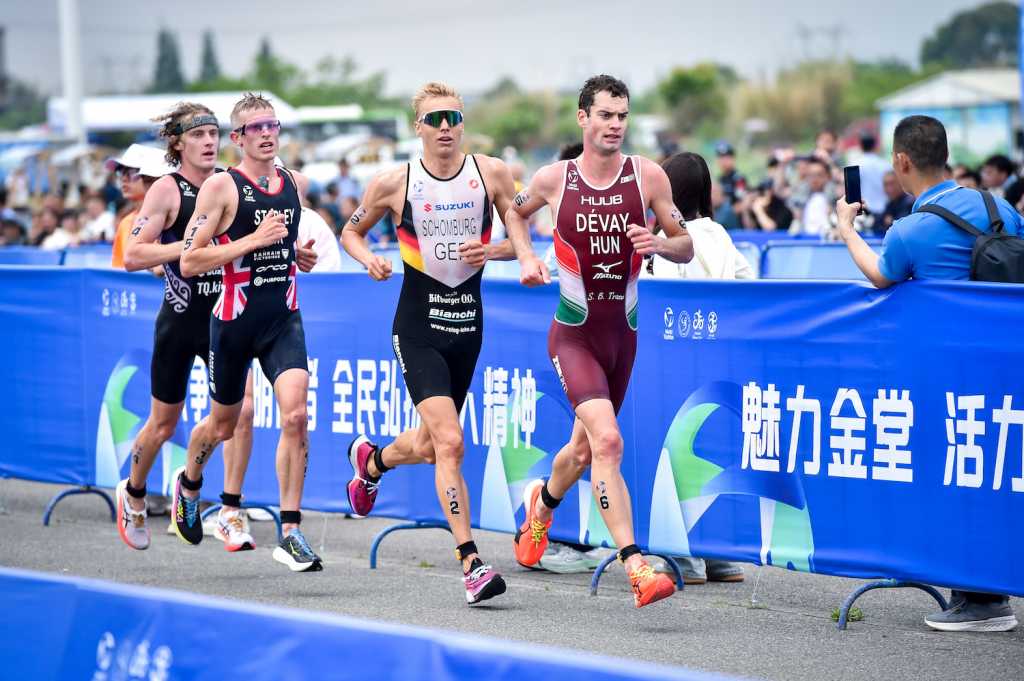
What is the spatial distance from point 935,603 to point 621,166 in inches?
105

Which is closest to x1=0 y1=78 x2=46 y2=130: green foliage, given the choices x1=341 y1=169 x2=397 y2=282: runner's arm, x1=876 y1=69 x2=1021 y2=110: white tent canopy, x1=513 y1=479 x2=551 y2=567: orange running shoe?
x1=876 y1=69 x2=1021 y2=110: white tent canopy

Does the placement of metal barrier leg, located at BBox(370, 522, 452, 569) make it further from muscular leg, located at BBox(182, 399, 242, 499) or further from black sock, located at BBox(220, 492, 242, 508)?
muscular leg, located at BBox(182, 399, 242, 499)

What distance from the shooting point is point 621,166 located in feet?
23.4

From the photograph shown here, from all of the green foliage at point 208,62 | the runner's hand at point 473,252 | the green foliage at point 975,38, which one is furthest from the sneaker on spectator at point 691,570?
the green foliage at point 208,62

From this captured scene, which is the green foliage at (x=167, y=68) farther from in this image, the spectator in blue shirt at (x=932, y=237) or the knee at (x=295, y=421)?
the spectator in blue shirt at (x=932, y=237)

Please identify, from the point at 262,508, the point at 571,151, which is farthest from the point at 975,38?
the point at 262,508

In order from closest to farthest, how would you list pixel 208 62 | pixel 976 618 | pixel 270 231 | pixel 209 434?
pixel 976 618
pixel 270 231
pixel 209 434
pixel 208 62

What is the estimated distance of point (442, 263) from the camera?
294 inches

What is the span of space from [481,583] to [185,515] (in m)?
2.06

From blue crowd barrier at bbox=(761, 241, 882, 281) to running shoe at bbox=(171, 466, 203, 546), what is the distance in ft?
17.7

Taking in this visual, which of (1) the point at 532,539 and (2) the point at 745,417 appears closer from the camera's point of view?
(2) the point at 745,417

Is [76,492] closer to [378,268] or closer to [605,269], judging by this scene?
[378,268]

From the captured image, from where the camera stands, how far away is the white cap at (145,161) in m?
9.58

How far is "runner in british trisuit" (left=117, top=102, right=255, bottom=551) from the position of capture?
8.34m
